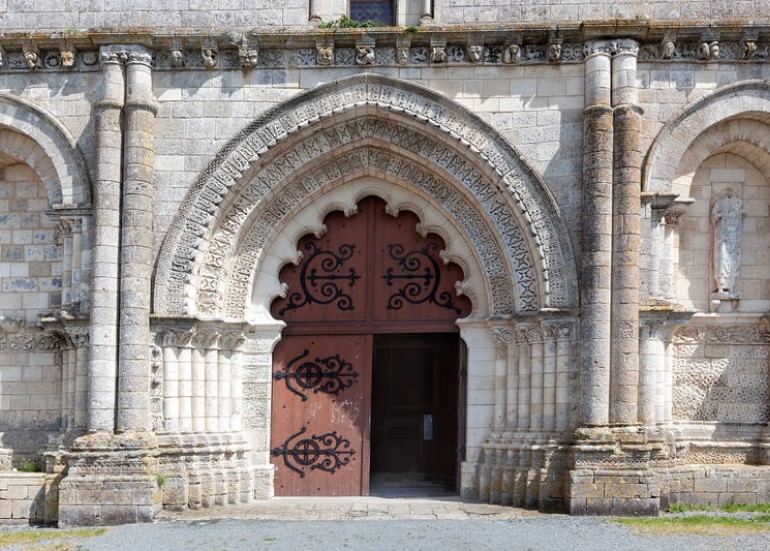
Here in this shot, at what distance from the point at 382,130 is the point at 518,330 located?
2.76 meters

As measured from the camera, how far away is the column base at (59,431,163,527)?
9945 millimetres

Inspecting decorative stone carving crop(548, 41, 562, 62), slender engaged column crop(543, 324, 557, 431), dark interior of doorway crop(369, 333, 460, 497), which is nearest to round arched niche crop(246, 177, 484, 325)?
slender engaged column crop(543, 324, 557, 431)

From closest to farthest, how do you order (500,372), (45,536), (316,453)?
(45,536)
(500,372)
(316,453)

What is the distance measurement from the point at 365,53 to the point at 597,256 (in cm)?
339

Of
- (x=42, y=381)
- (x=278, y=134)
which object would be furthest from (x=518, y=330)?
(x=42, y=381)

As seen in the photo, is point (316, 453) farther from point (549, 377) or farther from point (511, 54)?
point (511, 54)

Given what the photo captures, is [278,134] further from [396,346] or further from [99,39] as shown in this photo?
[396,346]

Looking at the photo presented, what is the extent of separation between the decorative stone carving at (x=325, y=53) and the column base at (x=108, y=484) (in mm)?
4611

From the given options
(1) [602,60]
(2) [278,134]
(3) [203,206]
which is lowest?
(3) [203,206]

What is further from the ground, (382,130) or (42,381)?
(382,130)

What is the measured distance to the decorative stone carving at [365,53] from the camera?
10.7m

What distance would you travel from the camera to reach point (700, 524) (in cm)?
944

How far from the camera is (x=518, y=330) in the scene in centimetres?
1068

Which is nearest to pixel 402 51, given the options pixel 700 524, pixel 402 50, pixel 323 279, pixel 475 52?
pixel 402 50
